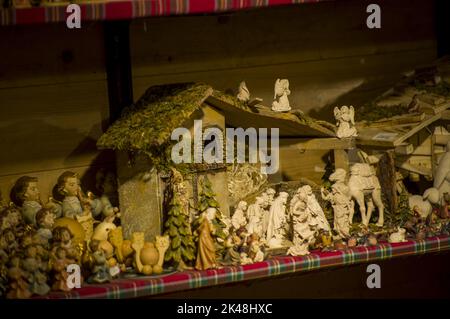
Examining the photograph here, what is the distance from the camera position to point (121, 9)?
60.0 inches

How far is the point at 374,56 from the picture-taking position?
216 cm

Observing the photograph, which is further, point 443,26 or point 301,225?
point 443,26

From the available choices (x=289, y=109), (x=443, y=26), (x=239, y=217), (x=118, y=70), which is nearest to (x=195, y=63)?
(x=118, y=70)

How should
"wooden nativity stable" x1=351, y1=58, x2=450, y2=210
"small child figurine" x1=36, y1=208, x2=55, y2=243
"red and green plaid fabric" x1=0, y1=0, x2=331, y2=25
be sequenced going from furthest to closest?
"wooden nativity stable" x1=351, y1=58, x2=450, y2=210 < "small child figurine" x1=36, y1=208, x2=55, y2=243 < "red and green plaid fabric" x1=0, y1=0, x2=331, y2=25

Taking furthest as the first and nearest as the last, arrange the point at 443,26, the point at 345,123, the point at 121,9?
the point at 443,26, the point at 345,123, the point at 121,9

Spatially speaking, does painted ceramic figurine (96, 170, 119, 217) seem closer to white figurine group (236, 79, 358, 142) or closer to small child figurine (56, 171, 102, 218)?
small child figurine (56, 171, 102, 218)

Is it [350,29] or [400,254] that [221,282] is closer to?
[400,254]

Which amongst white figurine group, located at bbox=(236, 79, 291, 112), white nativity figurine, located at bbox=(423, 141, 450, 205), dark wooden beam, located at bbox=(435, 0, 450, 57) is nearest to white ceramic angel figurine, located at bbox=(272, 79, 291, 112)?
white figurine group, located at bbox=(236, 79, 291, 112)

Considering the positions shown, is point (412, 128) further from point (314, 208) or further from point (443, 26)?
point (443, 26)

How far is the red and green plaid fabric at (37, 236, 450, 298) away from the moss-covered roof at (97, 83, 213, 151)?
23 cm

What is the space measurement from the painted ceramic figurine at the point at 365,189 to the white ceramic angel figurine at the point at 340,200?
0.05 feet

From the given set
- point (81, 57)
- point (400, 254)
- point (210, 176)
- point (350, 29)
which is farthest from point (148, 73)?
point (400, 254)

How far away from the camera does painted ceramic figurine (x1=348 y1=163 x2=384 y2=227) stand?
184 cm

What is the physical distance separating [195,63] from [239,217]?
1.29ft
